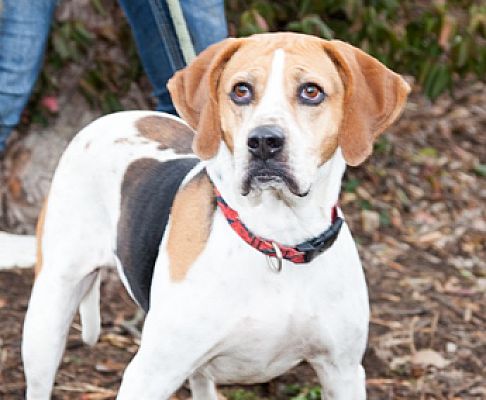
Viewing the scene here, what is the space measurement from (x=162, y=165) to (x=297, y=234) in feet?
2.28

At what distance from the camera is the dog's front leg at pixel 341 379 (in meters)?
3.67

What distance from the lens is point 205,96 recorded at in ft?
11.3

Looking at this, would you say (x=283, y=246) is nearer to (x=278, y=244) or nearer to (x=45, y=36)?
(x=278, y=244)

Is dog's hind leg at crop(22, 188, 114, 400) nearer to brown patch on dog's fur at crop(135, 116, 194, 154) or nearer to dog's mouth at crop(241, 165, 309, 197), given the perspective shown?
brown patch on dog's fur at crop(135, 116, 194, 154)

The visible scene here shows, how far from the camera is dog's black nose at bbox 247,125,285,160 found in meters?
3.15

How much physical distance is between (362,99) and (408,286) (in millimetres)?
2696

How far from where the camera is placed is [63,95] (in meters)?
6.20

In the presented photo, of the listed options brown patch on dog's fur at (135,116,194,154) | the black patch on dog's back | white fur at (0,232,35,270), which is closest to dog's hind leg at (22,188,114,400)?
the black patch on dog's back

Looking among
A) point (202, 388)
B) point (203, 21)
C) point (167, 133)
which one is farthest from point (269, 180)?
point (203, 21)

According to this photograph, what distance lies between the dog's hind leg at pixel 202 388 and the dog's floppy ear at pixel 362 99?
1297mm

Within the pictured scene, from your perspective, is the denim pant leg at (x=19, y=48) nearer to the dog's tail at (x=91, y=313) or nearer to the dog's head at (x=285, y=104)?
the dog's tail at (x=91, y=313)

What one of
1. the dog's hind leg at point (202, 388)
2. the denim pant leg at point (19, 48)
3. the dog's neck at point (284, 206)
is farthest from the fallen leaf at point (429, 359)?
the denim pant leg at point (19, 48)

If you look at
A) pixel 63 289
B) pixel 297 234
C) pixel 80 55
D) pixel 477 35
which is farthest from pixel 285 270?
pixel 477 35

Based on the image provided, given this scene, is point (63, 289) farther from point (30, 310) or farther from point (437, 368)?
point (437, 368)
